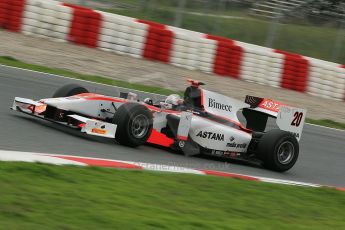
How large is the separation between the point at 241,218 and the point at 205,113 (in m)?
3.33

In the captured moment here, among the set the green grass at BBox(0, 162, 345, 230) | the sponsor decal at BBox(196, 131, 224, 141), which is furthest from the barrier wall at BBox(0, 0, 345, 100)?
the green grass at BBox(0, 162, 345, 230)

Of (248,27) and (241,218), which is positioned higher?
(248,27)

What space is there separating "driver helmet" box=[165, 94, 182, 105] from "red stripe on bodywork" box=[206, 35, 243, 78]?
895 cm

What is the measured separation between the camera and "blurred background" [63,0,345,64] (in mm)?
19031

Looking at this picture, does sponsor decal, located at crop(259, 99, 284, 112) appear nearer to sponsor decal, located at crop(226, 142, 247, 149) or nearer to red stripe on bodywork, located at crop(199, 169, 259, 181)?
sponsor decal, located at crop(226, 142, 247, 149)

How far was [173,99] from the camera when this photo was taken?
8.84m

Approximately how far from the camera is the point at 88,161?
692 centimetres

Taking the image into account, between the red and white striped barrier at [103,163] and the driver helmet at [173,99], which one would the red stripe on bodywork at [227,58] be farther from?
the red and white striped barrier at [103,163]

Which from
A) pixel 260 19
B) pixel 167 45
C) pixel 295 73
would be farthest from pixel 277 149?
pixel 260 19

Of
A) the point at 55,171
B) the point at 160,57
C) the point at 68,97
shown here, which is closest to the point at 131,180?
the point at 55,171

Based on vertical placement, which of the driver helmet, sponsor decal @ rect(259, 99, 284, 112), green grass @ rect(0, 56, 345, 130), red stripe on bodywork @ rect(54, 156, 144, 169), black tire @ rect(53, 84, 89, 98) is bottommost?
red stripe on bodywork @ rect(54, 156, 144, 169)

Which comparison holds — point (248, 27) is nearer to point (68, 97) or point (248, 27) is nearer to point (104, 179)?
point (68, 97)

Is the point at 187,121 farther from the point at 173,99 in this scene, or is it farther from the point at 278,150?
the point at 278,150

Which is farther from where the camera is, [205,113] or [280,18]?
[280,18]
